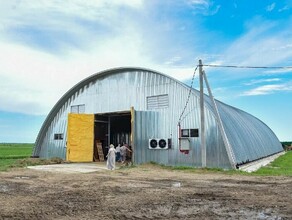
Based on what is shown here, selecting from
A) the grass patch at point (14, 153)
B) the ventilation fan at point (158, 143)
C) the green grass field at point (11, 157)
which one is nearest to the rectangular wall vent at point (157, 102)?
the ventilation fan at point (158, 143)

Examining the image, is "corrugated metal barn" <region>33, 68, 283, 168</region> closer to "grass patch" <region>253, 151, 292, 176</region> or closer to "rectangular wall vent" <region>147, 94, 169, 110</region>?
"rectangular wall vent" <region>147, 94, 169, 110</region>

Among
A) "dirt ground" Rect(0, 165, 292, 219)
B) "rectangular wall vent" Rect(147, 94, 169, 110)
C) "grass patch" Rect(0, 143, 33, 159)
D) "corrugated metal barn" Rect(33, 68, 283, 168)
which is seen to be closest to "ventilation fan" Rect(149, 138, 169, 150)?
"corrugated metal barn" Rect(33, 68, 283, 168)

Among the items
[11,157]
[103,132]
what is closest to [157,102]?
[103,132]

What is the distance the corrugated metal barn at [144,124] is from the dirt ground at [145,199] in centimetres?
526

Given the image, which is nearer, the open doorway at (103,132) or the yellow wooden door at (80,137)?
the yellow wooden door at (80,137)

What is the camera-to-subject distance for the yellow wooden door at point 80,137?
21375 millimetres

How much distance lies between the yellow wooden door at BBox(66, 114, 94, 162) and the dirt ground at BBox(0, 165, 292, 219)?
28.8 feet

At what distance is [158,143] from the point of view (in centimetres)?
1886

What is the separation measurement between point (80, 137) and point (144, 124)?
189 inches

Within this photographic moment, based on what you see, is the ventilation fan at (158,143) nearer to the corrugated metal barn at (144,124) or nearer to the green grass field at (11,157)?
the corrugated metal barn at (144,124)

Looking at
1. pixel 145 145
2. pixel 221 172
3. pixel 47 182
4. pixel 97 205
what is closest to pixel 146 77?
pixel 145 145

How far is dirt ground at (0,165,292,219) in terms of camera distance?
7040 millimetres

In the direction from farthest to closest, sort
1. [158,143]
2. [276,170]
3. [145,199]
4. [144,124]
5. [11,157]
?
[11,157] → [144,124] → [158,143] → [276,170] → [145,199]

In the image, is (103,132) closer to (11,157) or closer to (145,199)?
(11,157)
